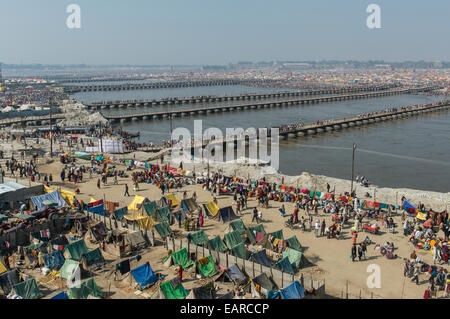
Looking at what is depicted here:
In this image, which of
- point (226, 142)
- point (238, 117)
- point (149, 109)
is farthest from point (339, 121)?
point (149, 109)

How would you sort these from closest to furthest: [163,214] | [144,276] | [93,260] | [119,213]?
[144,276] < [93,260] < [163,214] < [119,213]

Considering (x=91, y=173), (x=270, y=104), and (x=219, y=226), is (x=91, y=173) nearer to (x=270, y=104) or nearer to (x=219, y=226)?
→ (x=219, y=226)

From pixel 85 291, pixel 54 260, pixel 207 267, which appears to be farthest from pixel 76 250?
pixel 207 267

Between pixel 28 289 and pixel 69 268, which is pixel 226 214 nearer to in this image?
pixel 69 268

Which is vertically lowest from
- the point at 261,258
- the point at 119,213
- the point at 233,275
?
the point at 233,275

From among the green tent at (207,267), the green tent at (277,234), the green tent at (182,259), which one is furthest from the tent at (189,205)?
the green tent at (207,267)

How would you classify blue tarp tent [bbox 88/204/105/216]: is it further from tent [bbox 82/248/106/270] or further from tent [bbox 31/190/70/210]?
tent [bbox 82/248/106/270]

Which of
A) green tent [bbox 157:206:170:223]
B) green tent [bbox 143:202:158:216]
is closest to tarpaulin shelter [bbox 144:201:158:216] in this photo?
green tent [bbox 143:202:158:216]

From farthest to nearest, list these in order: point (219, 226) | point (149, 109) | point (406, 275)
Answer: point (149, 109)
point (219, 226)
point (406, 275)
